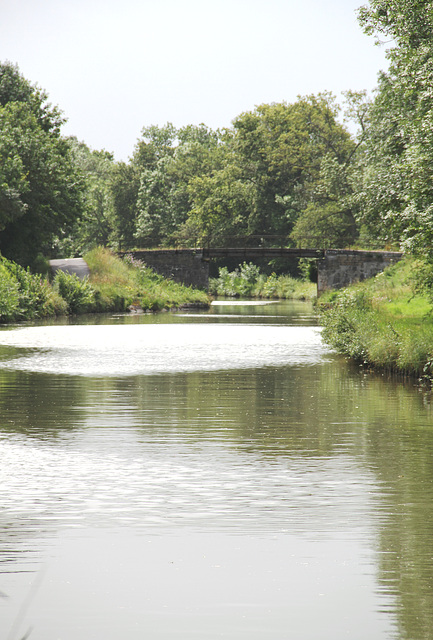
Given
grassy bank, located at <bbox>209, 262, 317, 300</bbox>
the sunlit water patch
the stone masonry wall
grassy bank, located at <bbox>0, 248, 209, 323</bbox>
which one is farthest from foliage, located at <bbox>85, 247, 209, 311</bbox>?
grassy bank, located at <bbox>209, 262, 317, 300</bbox>

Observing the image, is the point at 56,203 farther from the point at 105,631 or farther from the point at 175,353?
the point at 105,631

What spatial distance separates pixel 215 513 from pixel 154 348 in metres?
22.3

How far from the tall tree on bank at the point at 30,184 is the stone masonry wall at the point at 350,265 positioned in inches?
1058

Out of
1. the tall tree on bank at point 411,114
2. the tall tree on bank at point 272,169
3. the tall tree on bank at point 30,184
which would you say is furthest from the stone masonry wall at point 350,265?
the tall tree on bank at point 411,114

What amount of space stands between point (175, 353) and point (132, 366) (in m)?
4.36

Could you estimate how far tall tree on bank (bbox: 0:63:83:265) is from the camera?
171ft

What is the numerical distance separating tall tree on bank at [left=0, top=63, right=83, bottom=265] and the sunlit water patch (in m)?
13.4

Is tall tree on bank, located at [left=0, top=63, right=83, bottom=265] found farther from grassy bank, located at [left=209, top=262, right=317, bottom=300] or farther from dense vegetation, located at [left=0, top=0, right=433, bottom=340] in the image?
grassy bank, located at [left=209, top=262, right=317, bottom=300]

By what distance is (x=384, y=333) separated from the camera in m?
23.0

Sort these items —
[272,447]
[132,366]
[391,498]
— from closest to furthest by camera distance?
[391,498] → [272,447] → [132,366]

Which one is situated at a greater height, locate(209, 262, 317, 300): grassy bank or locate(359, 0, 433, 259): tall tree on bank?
locate(359, 0, 433, 259): tall tree on bank

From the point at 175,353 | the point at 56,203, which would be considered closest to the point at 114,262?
the point at 56,203

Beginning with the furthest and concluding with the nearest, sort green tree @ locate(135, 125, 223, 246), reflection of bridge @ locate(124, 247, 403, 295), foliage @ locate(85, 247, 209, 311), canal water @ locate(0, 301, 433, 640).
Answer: green tree @ locate(135, 125, 223, 246) < reflection of bridge @ locate(124, 247, 403, 295) < foliage @ locate(85, 247, 209, 311) < canal water @ locate(0, 301, 433, 640)

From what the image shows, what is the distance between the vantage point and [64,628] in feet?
18.2
